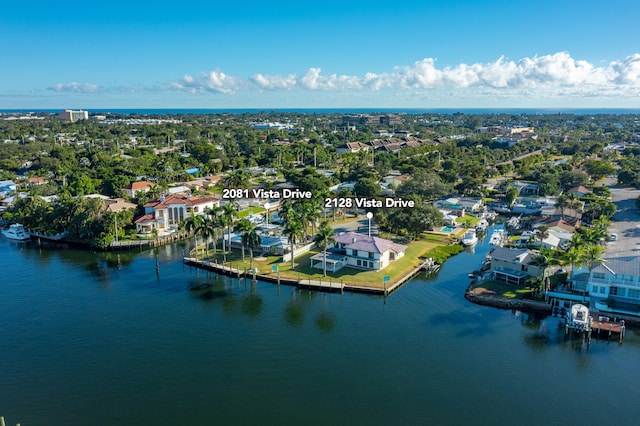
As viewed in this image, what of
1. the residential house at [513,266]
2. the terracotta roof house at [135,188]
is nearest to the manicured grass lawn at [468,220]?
the residential house at [513,266]

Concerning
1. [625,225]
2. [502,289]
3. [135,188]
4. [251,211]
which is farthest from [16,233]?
[625,225]

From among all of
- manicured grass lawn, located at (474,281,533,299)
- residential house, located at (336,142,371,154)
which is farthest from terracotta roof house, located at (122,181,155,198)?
residential house, located at (336,142,371,154)

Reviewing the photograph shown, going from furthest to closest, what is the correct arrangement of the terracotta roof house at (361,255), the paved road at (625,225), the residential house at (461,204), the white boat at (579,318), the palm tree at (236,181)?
the palm tree at (236,181) < the residential house at (461,204) < the paved road at (625,225) < the terracotta roof house at (361,255) < the white boat at (579,318)

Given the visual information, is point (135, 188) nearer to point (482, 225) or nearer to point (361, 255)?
point (361, 255)

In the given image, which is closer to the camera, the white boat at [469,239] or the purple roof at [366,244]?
the purple roof at [366,244]

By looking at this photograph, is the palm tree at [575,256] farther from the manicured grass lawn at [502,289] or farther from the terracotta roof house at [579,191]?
the terracotta roof house at [579,191]
